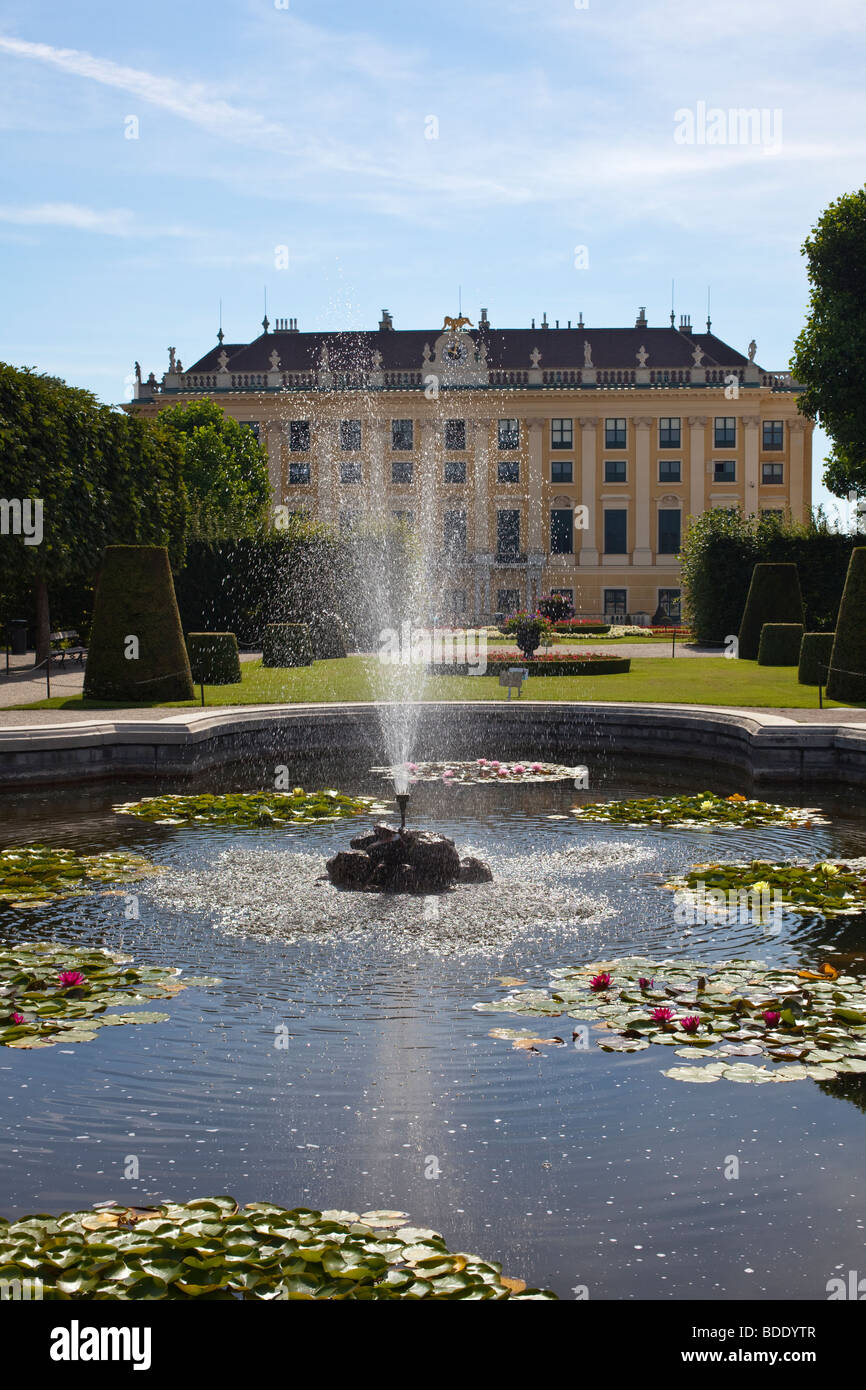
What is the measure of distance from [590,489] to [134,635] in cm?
4513

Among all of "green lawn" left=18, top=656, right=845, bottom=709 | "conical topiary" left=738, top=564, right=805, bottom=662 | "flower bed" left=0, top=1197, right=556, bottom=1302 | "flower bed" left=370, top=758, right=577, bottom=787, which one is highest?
"conical topiary" left=738, top=564, right=805, bottom=662

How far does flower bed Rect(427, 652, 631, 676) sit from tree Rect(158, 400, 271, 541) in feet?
44.1

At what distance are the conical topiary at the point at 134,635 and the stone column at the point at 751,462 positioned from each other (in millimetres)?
45994

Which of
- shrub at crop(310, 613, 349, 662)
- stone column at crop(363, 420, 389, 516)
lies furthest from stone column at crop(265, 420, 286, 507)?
shrub at crop(310, 613, 349, 662)

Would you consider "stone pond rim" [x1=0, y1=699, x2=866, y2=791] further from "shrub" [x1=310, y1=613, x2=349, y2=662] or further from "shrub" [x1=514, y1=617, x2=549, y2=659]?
"shrub" [x1=310, y1=613, x2=349, y2=662]

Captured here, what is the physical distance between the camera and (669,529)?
6338 centimetres

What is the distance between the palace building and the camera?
62375 mm

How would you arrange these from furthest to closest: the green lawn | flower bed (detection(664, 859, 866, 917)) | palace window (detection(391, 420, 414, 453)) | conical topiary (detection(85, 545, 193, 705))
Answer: palace window (detection(391, 420, 414, 453)), conical topiary (detection(85, 545, 193, 705)), the green lawn, flower bed (detection(664, 859, 866, 917))

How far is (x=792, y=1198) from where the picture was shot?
497 cm

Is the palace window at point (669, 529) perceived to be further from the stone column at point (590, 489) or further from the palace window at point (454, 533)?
the palace window at point (454, 533)

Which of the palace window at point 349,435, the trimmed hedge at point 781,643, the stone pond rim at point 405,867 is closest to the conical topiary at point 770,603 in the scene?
the trimmed hedge at point 781,643

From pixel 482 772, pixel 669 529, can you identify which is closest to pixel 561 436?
pixel 669 529

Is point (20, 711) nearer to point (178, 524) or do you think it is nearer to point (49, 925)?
point (49, 925)

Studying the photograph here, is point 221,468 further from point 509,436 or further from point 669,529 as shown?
point 669,529
